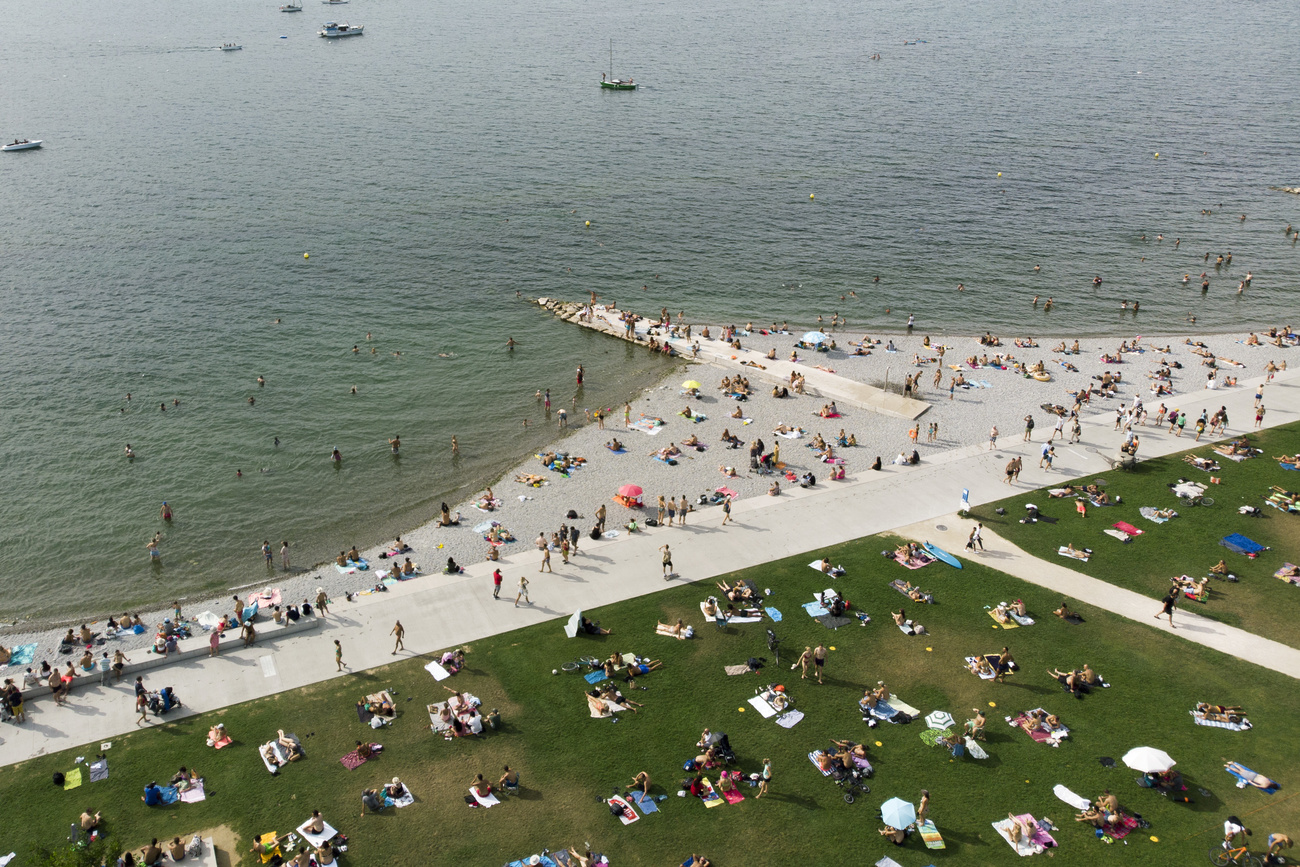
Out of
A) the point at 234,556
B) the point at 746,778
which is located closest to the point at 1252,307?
the point at 746,778

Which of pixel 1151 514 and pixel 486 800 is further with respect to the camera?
pixel 1151 514

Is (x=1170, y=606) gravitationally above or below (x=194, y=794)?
above

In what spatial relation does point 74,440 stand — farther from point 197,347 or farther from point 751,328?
point 751,328

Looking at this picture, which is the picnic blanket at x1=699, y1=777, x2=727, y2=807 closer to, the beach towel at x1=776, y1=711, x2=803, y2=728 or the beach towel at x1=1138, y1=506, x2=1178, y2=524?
the beach towel at x1=776, y1=711, x2=803, y2=728

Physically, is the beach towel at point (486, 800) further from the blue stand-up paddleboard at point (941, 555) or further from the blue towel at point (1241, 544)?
the blue towel at point (1241, 544)

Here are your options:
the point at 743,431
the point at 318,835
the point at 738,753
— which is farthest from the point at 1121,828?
the point at 743,431

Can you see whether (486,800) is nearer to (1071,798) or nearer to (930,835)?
(930,835)
